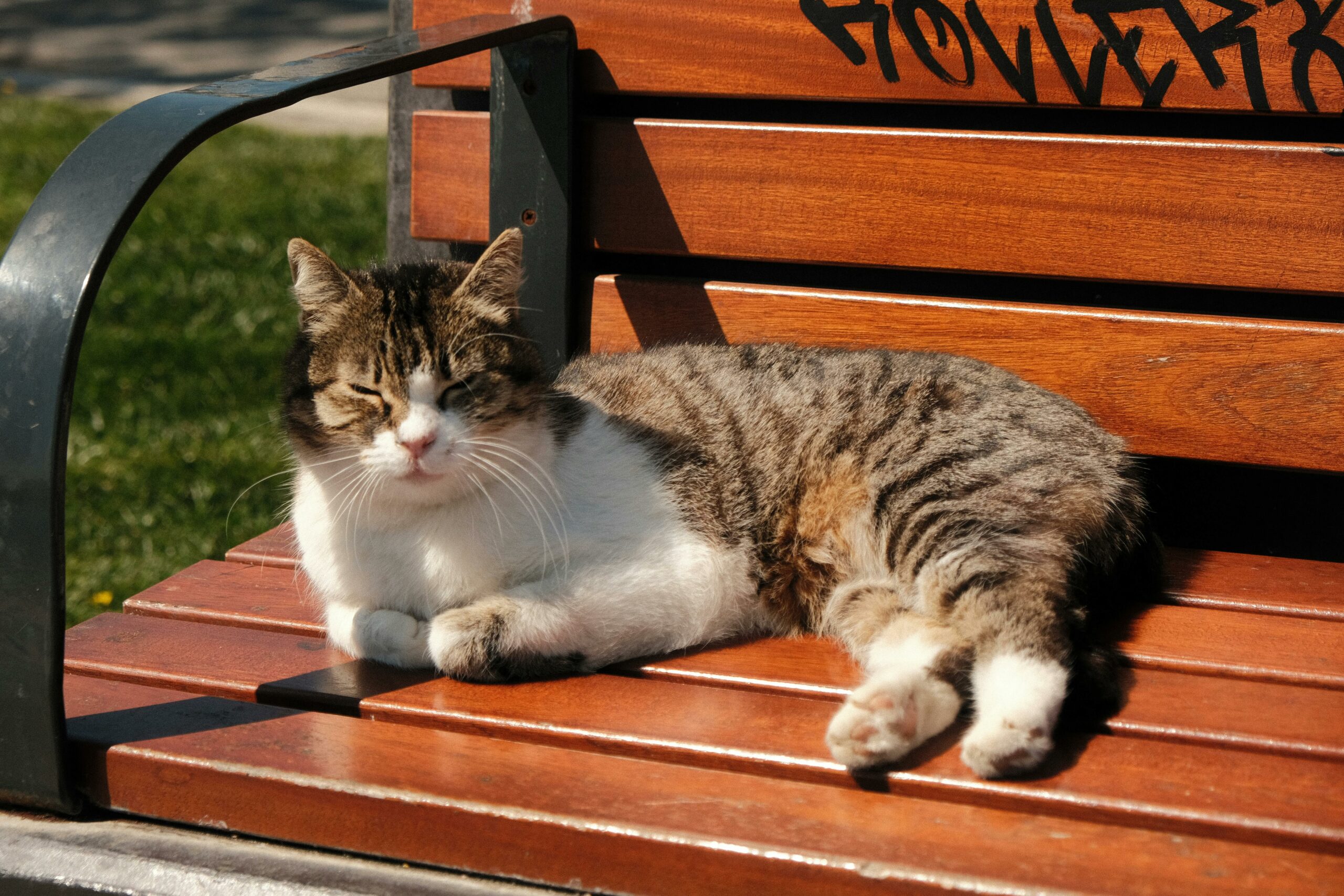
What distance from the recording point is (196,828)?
1686 millimetres

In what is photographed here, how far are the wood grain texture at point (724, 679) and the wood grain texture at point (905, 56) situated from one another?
1.09 meters

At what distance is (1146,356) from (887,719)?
3.80 ft

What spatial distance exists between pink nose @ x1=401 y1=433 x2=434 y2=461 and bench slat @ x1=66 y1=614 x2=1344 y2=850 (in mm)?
363

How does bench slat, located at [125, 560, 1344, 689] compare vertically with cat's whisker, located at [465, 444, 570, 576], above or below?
below

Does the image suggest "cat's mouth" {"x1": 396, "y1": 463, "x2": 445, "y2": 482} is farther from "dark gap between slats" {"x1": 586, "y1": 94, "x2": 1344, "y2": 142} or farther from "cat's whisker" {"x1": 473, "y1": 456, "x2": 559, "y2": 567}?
"dark gap between slats" {"x1": 586, "y1": 94, "x2": 1344, "y2": 142}

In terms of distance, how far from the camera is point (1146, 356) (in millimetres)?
2402

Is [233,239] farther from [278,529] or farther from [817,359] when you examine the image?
[817,359]

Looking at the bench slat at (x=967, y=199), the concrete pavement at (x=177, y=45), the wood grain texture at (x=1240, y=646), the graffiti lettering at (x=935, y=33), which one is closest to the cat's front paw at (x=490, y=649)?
the wood grain texture at (x=1240, y=646)

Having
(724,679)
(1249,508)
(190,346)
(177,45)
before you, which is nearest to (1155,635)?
(724,679)

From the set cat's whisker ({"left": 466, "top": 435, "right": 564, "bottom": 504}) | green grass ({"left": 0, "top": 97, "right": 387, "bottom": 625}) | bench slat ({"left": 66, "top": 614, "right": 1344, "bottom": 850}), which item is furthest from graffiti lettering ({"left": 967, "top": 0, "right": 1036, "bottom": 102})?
green grass ({"left": 0, "top": 97, "right": 387, "bottom": 625})

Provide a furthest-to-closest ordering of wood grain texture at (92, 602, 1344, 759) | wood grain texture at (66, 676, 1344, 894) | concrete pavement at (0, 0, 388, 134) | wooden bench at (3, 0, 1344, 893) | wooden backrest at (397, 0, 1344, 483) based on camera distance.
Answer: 1. concrete pavement at (0, 0, 388, 134)
2. wooden backrest at (397, 0, 1344, 483)
3. wood grain texture at (92, 602, 1344, 759)
4. wooden bench at (3, 0, 1344, 893)
5. wood grain texture at (66, 676, 1344, 894)

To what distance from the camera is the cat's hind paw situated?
1.59 m

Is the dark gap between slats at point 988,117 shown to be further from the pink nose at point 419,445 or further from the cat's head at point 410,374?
the pink nose at point 419,445

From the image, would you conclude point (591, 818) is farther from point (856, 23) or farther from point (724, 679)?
point (856, 23)
